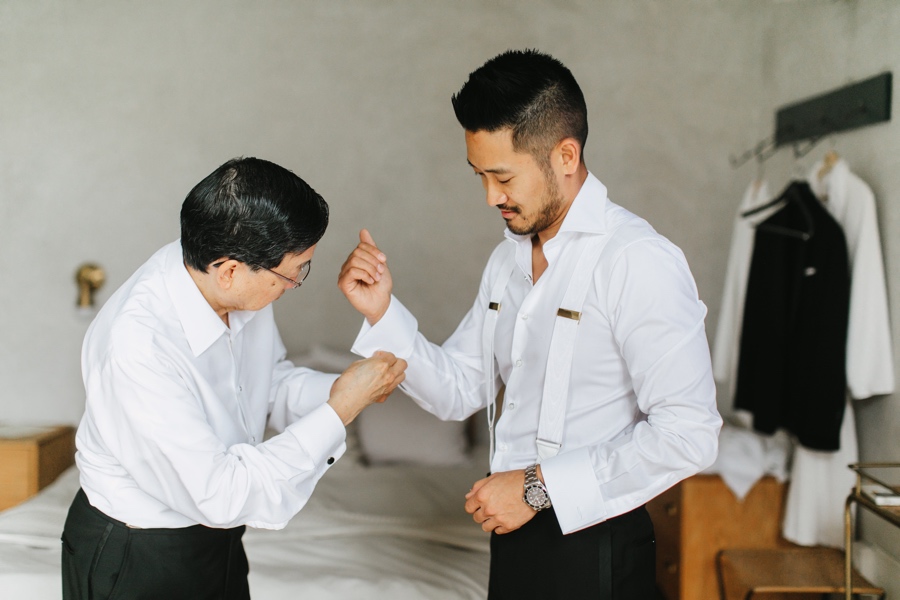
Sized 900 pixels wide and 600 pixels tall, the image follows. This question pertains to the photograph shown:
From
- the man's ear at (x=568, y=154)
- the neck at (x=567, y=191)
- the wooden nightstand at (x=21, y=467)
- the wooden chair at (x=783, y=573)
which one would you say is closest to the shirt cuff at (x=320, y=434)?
the neck at (x=567, y=191)

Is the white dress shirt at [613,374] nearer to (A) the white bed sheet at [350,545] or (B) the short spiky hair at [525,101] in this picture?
(B) the short spiky hair at [525,101]

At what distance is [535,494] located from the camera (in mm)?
1597

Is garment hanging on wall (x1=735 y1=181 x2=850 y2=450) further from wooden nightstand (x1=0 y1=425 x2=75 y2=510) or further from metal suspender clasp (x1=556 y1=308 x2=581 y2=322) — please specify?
wooden nightstand (x1=0 y1=425 x2=75 y2=510)

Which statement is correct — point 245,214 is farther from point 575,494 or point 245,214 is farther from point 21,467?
point 21,467

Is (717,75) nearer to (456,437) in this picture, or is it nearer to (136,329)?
(456,437)

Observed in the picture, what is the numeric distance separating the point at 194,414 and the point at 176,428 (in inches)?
1.9

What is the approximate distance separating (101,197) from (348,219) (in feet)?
4.18

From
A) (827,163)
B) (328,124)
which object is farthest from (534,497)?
(328,124)

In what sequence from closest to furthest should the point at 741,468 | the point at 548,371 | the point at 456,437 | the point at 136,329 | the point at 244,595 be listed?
the point at 136,329 → the point at 548,371 → the point at 244,595 → the point at 741,468 → the point at 456,437

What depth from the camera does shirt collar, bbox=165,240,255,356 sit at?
1600 mm

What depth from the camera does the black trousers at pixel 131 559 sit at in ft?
5.34

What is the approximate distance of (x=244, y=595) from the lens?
6.36 feet

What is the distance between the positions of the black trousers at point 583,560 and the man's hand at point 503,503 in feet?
0.40

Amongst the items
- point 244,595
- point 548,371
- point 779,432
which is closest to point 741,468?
point 779,432
